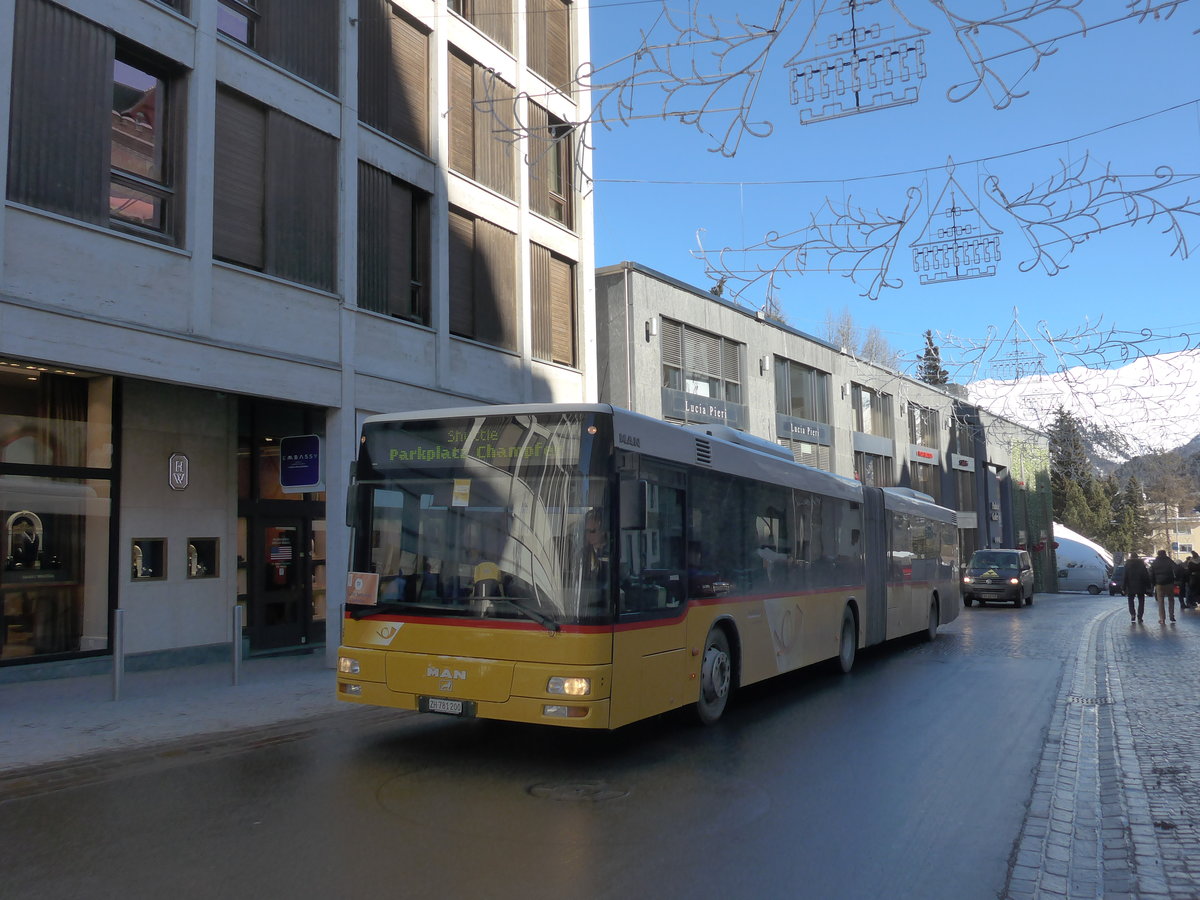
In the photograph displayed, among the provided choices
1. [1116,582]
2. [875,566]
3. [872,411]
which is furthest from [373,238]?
[1116,582]

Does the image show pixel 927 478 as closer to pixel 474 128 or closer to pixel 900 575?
pixel 900 575

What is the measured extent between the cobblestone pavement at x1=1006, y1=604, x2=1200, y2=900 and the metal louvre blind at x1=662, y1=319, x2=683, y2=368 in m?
15.8

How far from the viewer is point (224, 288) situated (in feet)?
42.4

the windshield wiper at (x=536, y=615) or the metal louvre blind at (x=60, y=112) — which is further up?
the metal louvre blind at (x=60, y=112)

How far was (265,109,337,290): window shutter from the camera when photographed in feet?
45.7

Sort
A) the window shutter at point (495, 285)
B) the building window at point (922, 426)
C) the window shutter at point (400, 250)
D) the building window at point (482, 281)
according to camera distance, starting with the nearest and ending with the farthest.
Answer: the window shutter at point (400, 250)
the building window at point (482, 281)
the window shutter at point (495, 285)
the building window at point (922, 426)

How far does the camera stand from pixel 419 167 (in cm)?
1695

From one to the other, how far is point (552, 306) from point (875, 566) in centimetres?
907

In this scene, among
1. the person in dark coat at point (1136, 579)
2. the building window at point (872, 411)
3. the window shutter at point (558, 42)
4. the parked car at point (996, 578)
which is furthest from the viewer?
the building window at point (872, 411)

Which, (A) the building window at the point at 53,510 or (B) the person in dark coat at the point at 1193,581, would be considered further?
(B) the person in dark coat at the point at 1193,581

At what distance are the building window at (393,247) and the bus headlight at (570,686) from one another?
9.71 meters

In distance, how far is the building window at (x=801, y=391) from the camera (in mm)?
34062

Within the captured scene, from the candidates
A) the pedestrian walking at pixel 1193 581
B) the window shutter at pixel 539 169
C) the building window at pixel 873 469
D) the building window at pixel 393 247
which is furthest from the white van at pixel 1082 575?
the building window at pixel 393 247

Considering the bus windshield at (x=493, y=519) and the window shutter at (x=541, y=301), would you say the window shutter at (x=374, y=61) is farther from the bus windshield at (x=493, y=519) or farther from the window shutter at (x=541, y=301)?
the bus windshield at (x=493, y=519)
